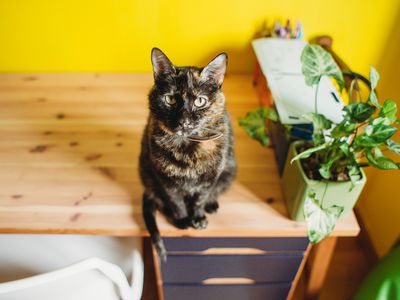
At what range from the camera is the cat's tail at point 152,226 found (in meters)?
0.81

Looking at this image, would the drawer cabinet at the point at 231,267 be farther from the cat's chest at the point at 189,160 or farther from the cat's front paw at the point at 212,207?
the cat's chest at the point at 189,160

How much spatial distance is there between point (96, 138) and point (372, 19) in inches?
46.3

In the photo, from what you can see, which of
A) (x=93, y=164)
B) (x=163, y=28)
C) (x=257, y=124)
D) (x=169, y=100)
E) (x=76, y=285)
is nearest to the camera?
(x=76, y=285)

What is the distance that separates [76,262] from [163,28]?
3.14 ft

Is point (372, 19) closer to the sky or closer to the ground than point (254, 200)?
closer to the sky

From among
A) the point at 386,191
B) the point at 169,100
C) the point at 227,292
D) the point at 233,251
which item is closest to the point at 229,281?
the point at 227,292

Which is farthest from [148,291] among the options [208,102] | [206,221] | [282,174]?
[208,102]

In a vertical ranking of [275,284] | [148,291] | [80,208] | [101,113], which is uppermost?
[101,113]

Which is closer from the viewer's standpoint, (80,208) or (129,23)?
(80,208)

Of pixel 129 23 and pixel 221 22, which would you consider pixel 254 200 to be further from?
pixel 129 23

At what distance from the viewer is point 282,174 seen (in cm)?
95

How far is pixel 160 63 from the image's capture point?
0.74 meters

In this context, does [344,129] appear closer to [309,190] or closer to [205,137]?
A: [309,190]

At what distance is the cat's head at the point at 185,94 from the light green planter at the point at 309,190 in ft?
0.90
